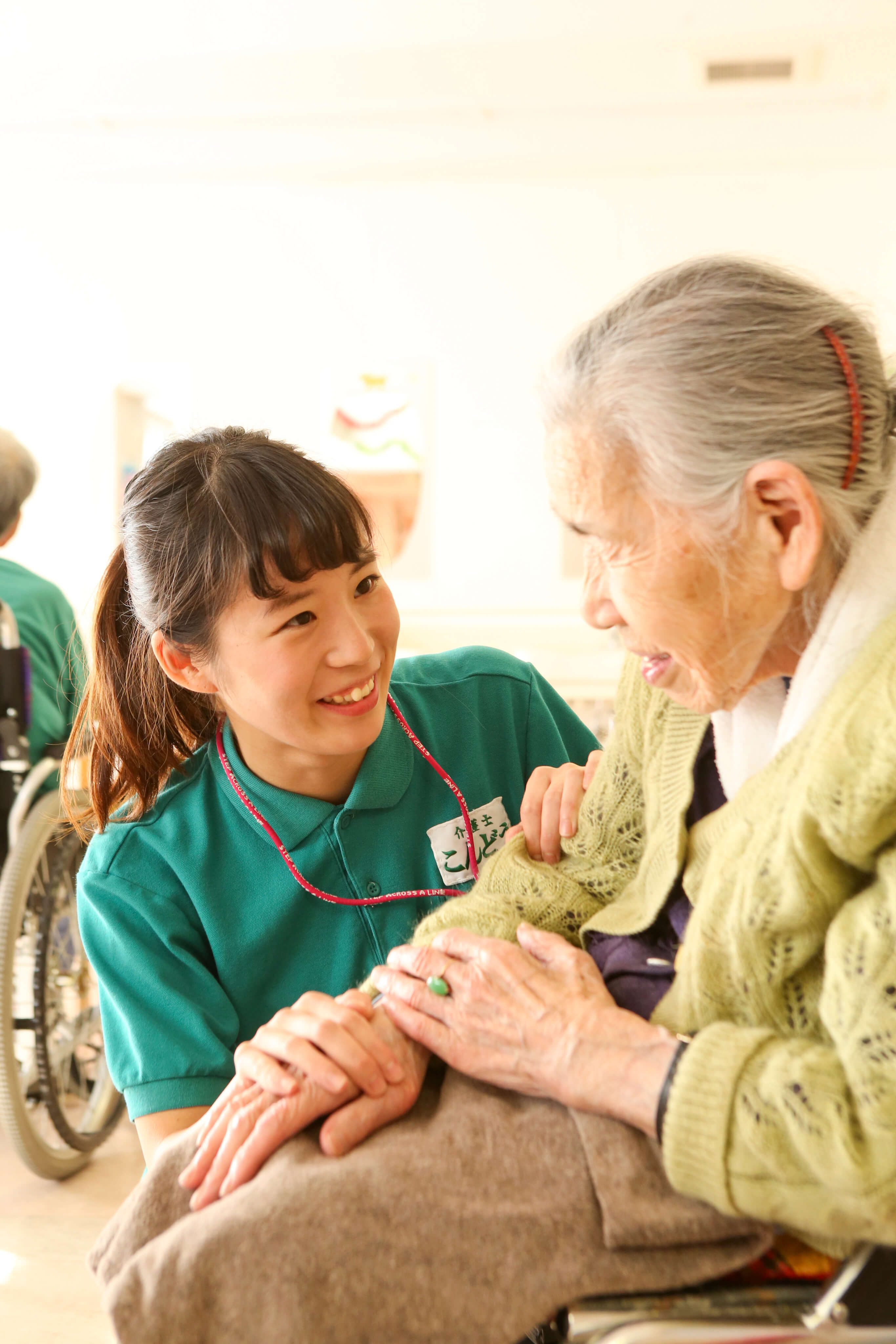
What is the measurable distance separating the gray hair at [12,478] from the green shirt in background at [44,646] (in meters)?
→ 0.13

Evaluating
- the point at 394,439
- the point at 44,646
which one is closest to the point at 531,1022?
the point at 44,646

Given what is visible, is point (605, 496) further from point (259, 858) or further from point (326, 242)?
point (326, 242)

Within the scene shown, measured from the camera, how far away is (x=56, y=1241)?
7.84 feet

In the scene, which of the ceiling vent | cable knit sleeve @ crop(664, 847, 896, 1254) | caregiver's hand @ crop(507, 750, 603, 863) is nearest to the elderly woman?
cable knit sleeve @ crop(664, 847, 896, 1254)

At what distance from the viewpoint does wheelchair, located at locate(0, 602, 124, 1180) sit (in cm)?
243

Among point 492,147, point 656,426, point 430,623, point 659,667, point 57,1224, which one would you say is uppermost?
point 492,147

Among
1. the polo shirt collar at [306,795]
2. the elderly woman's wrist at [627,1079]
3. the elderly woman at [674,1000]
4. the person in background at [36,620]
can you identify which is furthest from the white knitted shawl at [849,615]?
the person in background at [36,620]

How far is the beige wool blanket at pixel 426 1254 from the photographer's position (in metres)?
0.89

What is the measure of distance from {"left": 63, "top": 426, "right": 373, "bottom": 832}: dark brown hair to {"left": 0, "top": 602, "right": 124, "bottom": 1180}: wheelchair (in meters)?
0.86

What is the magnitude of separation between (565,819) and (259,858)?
399mm

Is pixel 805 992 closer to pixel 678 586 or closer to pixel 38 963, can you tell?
pixel 678 586

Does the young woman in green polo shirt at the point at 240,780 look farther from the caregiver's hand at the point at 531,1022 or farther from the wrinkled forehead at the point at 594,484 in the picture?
the wrinkled forehead at the point at 594,484

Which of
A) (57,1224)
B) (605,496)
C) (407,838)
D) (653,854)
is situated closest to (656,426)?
(605,496)

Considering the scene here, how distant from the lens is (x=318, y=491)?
54.6 inches
